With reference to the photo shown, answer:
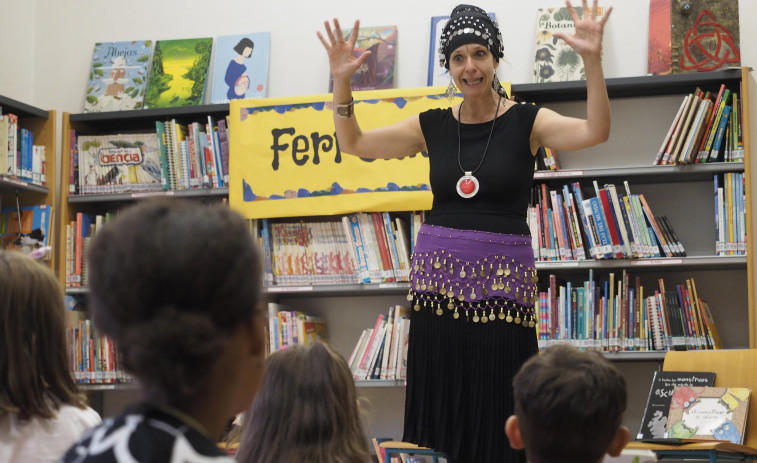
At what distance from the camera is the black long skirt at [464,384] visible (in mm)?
2166

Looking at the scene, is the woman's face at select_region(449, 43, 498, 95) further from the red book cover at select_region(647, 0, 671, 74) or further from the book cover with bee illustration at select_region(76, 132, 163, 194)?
the book cover with bee illustration at select_region(76, 132, 163, 194)

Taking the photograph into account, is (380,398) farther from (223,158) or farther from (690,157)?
(690,157)

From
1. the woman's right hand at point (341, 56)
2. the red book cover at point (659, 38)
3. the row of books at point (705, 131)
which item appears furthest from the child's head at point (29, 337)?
the red book cover at point (659, 38)

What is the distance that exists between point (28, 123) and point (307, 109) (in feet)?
4.75

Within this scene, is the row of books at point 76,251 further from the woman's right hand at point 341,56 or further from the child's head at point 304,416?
the child's head at point 304,416

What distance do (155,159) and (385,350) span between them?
57.8 inches

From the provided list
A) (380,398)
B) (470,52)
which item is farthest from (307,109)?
(470,52)

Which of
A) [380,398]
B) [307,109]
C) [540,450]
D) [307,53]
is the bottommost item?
[380,398]

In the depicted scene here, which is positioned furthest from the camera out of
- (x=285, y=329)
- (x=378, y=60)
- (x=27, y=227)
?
(x=27, y=227)

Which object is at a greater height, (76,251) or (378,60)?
(378,60)

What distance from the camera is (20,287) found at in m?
1.30

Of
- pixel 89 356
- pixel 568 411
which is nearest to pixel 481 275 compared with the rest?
pixel 568 411

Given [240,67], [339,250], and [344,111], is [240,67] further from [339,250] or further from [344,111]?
[344,111]

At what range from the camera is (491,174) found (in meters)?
2.20
